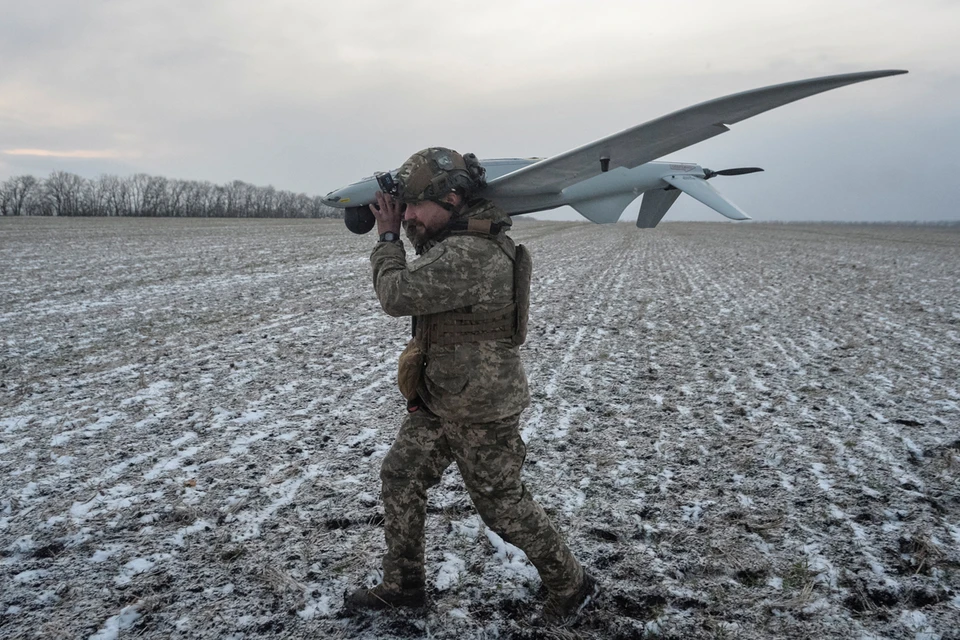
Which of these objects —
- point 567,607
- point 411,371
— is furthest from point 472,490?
point 567,607

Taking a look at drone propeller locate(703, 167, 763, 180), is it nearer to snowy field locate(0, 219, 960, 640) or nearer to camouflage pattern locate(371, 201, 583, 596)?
camouflage pattern locate(371, 201, 583, 596)

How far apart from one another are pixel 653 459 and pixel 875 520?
4.94 ft

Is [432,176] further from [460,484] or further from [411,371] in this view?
[460,484]

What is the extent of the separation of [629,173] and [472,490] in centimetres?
194

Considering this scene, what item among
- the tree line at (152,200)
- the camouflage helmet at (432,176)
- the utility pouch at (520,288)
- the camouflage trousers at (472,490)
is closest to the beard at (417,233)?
the camouflage helmet at (432,176)

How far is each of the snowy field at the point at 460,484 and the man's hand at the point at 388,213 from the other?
6.37ft

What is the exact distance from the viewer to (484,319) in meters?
2.55

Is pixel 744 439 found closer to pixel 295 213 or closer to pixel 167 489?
pixel 167 489

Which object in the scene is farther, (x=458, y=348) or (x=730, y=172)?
(x=730, y=172)

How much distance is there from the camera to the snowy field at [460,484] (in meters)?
2.89

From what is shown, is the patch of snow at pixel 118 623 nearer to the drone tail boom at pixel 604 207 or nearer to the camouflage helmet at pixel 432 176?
the camouflage helmet at pixel 432 176

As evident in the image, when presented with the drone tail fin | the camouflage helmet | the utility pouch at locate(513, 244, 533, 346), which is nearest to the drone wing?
the camouflage helmet

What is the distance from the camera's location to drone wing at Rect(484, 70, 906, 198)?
84.5 inches

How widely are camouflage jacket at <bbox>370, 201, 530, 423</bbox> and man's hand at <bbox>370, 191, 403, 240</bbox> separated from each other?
0.08 metres
